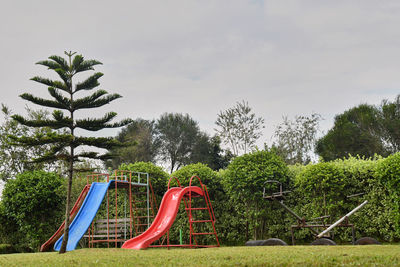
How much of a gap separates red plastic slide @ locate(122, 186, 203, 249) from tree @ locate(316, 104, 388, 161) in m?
17.4

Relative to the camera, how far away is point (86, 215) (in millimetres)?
11578

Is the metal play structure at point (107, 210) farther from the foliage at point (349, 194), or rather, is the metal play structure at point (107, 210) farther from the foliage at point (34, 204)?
the foliage at point (349, 194)

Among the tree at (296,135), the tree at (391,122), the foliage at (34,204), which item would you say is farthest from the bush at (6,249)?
the tree at (391,122)

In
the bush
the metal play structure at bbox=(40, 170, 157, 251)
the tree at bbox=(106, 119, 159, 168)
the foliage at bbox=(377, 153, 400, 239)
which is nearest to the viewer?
the foliage at bbox=(377, 153, 400, 239)

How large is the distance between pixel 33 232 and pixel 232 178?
771 centimetres

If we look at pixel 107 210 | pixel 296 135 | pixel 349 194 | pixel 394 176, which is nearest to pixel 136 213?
pixel 107 210

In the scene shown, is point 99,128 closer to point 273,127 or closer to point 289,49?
point 289,49

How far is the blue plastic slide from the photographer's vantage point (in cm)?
1108

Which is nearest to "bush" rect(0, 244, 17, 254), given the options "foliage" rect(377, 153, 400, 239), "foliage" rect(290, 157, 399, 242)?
"foliage" rect(290, 157, 399, 242)

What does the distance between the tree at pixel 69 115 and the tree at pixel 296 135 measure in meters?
15.7

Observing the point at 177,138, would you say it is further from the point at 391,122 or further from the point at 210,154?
the point at 391,122

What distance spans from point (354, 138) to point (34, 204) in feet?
66.7

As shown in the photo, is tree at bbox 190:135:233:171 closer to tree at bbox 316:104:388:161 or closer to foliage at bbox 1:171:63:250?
tree at bbox 316:104:388:161

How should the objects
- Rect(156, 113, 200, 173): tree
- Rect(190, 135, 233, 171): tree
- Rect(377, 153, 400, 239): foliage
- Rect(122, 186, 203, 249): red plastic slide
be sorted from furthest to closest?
Rect(156, 113, 200, 173): tree
Rect(190, 135, 233, 171): tree
Rect(122, 186, 203, 249): red plastic slide
Rect(377, 153, 400, 239): foliage
